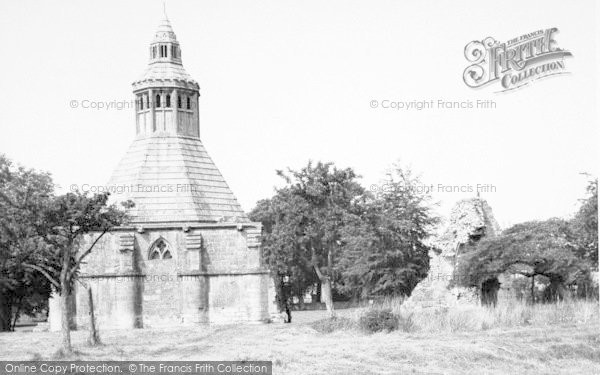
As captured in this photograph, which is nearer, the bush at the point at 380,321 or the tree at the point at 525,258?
the bush at the point at 380,321

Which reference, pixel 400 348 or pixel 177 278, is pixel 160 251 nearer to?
pixel 177 278

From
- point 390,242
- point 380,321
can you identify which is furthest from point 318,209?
point 380,321

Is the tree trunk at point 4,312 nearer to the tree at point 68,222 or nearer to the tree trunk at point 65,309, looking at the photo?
the tree at point 68,222

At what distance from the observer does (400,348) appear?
24656 mm

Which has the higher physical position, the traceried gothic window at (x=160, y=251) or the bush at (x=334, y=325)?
the traceried gothic window at (x=160, y=251)

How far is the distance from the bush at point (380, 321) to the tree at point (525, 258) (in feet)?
19.5

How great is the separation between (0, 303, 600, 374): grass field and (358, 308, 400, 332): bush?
40 cm

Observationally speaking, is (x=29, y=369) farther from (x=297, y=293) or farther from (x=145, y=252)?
(x=297, y=293)

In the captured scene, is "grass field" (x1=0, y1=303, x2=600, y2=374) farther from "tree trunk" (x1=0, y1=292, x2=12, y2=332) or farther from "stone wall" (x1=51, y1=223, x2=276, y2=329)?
"tree trunk" (x1=0, y1=292, x2=12, y2=332)

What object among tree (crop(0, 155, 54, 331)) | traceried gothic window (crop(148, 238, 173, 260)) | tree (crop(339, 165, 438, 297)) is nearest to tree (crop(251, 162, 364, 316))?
tree (crop(339, 165, 438, 297))

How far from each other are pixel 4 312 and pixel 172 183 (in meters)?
9.19

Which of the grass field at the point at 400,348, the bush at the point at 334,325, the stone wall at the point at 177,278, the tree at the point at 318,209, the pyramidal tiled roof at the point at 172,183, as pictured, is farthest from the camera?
the tree at the point at 318,209

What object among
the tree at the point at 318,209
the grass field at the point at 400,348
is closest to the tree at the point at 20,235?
the grass field at the point at 400,348

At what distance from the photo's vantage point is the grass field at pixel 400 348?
23031mm
